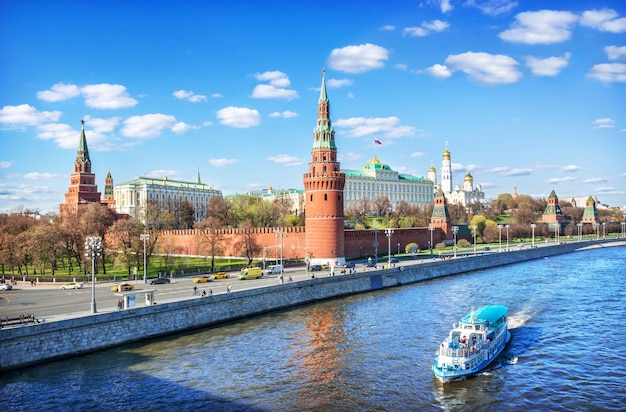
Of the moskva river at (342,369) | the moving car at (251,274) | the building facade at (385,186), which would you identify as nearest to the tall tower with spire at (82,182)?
the moving car at (251,274)

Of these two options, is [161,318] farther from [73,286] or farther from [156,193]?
[156,193]

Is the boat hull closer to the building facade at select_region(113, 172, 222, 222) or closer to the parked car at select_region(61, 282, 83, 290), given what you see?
the parked car at select_region(61, 282, 83, 290)

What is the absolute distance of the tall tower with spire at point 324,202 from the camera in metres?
64.1

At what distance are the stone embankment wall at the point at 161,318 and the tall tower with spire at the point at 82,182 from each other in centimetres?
5306

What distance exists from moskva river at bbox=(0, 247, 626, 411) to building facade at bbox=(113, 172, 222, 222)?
101838 millimetres

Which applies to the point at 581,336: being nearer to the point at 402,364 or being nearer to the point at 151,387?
the point at 402,364

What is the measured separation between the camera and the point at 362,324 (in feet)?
122

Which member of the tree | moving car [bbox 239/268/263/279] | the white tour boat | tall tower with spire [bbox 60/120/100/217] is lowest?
the white tour boat

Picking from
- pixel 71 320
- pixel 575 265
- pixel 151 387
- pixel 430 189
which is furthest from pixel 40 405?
pixel 430 189

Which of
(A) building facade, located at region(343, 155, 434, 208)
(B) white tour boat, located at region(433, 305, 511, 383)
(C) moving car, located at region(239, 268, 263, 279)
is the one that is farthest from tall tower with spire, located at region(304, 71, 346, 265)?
(A) building facade, located at region(343, 155, 434, 208)

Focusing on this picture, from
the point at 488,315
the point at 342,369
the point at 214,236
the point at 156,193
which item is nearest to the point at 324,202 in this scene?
the point at 214,236

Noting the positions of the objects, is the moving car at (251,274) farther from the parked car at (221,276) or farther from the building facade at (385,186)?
the building facade at (385,186)

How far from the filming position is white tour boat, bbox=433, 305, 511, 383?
2539cm

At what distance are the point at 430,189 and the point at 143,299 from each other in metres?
143
